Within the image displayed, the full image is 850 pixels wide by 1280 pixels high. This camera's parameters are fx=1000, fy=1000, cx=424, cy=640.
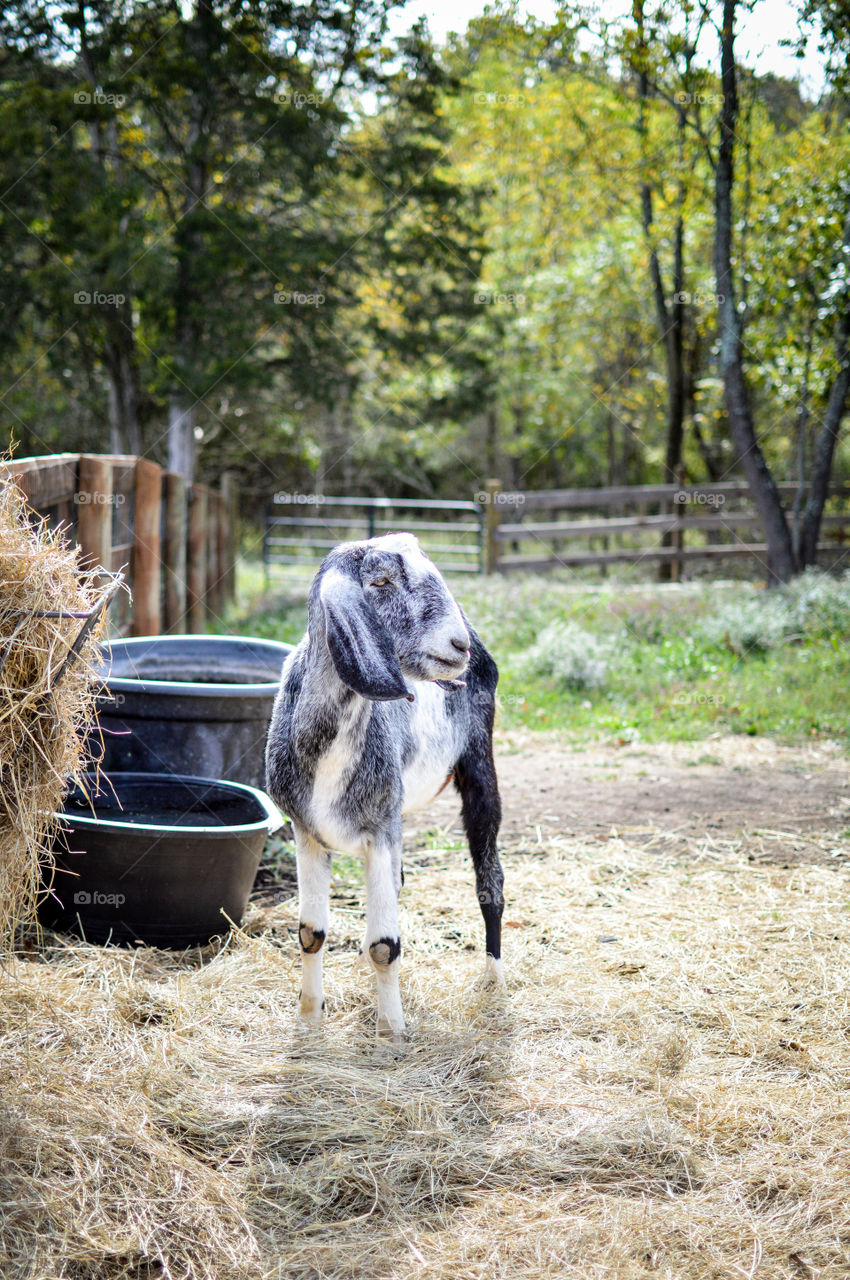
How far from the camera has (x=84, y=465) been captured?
564 cm

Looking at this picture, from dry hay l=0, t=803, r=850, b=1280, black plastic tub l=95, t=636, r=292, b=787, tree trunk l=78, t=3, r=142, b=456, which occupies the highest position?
tree trunk l=78, t=3, r=142, b=456

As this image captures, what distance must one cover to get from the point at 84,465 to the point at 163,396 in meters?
6.37

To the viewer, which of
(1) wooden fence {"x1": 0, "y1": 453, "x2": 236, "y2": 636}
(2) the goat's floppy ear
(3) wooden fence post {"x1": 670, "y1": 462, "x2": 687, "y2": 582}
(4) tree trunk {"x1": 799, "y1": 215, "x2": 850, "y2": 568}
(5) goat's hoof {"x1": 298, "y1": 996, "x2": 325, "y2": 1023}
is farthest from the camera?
(3) wooden fence post {"x1": 670, "y1": 462, "x2": 687, "y2": 582}

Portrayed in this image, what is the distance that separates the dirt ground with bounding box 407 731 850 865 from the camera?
5.39 metres

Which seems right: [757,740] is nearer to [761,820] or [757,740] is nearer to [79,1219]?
[761,820]

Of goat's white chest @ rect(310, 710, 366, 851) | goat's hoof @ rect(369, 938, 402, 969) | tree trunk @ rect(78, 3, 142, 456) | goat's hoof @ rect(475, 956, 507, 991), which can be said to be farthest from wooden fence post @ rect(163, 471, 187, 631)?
goat's hoof @ rect(369, 938, 402, 969)

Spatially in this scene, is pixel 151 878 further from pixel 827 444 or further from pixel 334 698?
pixel 827 444

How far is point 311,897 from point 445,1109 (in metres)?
0.78

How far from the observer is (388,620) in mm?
2908

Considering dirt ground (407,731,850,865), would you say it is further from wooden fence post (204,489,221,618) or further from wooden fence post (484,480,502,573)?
wooden fence post (484,480,502,573)

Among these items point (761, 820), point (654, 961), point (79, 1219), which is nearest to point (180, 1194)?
point (79, 1219)

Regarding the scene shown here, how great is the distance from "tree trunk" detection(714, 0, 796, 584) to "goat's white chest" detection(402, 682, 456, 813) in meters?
8.77

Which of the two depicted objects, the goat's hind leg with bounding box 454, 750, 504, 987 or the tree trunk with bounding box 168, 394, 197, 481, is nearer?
the goat's hind leg with bounding box 454, 750, 504, 987

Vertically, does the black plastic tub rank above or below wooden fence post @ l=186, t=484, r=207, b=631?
below
